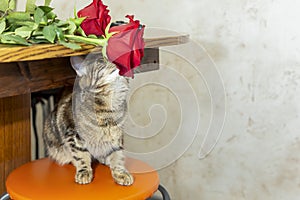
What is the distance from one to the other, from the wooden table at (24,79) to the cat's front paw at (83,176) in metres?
0.19

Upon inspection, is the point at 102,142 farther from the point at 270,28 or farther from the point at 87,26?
the point at 270,28

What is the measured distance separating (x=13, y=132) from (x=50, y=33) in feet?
1.38

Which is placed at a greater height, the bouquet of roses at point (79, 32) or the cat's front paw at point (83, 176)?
the bouquet of roses at point (79, 32)

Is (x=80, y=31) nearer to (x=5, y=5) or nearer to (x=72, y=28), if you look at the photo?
(x=72, y=28)

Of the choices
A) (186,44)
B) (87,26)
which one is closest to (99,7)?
(87,26)

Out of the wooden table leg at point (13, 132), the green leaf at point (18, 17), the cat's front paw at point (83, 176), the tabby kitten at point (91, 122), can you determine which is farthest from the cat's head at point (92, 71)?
the wooden table leg at point (13, 132)

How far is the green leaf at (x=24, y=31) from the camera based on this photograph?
74 cm

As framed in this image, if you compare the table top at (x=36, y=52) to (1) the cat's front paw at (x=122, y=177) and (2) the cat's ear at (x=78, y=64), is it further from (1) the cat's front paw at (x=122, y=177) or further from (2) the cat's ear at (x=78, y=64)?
(1) the cat's front paw at (x=122, y=177)

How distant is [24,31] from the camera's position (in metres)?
0.75

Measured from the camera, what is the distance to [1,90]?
0.73 meters

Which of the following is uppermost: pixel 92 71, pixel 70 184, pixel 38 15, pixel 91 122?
pixel 38 15

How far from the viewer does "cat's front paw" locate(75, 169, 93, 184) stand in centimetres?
91

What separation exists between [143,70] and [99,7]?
0.15 metres

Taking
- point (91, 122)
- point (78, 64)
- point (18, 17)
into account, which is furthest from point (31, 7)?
point (91, 122)
